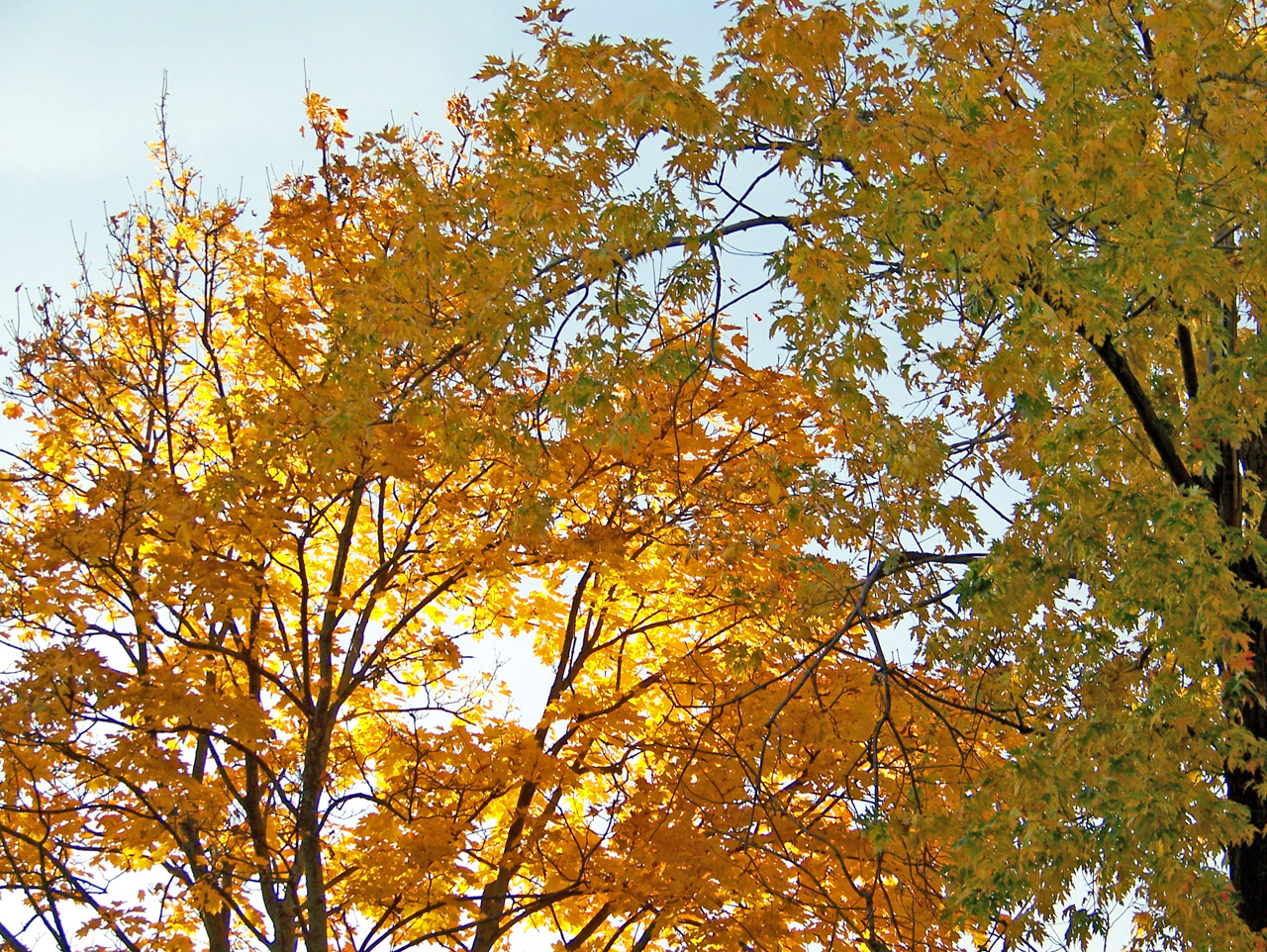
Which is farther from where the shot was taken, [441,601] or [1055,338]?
[441,601]

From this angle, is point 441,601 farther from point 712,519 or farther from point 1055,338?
point 1055,338

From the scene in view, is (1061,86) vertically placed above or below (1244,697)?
above

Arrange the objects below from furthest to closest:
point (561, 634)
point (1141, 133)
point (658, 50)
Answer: point (561, 634), point (658, 50), point (1141, 133)

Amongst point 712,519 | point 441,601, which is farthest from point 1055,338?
point 441,601

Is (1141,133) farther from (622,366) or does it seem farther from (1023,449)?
(622,366)

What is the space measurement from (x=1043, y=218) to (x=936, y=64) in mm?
1436

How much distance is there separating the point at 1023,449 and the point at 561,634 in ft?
16.5

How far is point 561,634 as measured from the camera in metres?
10.1

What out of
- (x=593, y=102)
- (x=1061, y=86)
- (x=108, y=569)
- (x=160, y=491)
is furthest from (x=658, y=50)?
(x=108, y=569)

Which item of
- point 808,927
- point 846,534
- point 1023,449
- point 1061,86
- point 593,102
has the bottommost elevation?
point 808,927

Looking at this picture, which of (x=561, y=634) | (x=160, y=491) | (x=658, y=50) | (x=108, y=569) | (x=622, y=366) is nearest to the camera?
(x=658, y=50)

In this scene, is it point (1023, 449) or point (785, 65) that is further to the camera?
point (1023, 449)

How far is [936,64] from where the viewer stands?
6215mm

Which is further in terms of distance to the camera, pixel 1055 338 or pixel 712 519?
pixel 712 519
